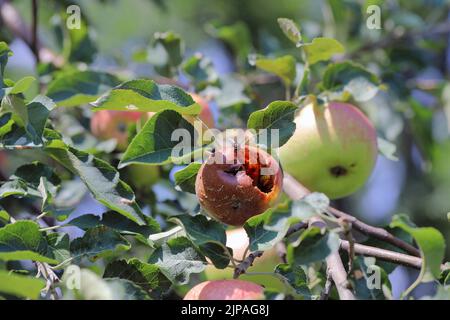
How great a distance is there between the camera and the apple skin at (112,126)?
1588 mm

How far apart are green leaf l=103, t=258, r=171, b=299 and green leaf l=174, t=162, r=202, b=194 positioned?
0.48 ft

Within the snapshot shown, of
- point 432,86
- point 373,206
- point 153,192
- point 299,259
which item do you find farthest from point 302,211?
point 373,206

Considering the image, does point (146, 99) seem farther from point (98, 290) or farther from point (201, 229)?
point (98, 290)

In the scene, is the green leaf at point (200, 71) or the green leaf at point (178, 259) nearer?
the green leaf at point (178, 259)

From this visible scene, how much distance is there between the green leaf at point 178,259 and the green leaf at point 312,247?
0.71 ft

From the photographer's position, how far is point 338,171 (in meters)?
1.28

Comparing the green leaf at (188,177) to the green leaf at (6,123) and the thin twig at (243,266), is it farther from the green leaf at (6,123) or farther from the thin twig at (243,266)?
the green leaf at (6,123)

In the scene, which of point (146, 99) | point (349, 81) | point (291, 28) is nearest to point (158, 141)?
point (146, 99)

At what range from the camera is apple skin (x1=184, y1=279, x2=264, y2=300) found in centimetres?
89

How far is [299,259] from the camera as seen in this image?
2.54 feet

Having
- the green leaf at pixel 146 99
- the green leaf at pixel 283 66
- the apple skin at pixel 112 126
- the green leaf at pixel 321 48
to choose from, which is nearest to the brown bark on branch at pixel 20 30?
the apple skin at pixel 112 126

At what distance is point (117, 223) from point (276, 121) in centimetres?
29
